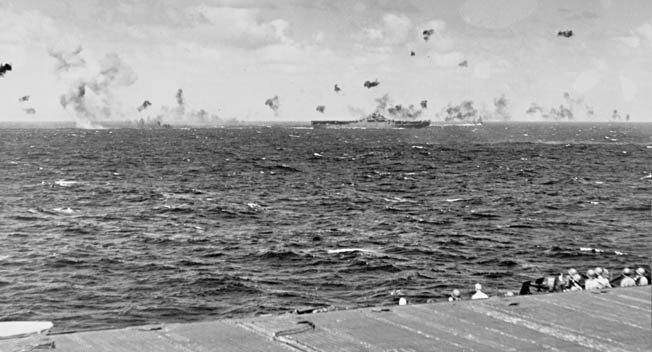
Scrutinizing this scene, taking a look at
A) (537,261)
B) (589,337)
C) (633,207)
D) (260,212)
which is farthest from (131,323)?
(633,207)

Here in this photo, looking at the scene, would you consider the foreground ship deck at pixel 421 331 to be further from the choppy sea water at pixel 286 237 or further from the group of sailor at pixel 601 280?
the choppy sea water at pixel 286 237

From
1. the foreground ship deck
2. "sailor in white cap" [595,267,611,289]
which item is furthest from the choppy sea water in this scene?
the foreground ship deck

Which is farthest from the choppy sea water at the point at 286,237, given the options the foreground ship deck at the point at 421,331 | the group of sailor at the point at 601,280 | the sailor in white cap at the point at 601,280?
the foreground ship deck at the point at 421,331

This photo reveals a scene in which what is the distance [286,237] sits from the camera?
72.4 meters

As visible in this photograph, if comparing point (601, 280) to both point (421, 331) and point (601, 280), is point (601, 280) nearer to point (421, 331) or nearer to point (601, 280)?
point (601, 280)

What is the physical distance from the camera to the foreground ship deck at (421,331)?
21.6 m

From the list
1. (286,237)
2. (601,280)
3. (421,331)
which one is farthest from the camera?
(286,237)

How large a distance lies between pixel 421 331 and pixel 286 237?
162 ft

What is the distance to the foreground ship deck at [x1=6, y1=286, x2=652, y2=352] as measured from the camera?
21.6 metres

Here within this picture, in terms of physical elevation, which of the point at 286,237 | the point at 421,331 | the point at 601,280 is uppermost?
the point at 421,331

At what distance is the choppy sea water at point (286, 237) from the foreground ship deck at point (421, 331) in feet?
69.5

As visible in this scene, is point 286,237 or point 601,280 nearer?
point 601,280

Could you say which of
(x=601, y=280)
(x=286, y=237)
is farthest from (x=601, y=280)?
(x=286, y=237)

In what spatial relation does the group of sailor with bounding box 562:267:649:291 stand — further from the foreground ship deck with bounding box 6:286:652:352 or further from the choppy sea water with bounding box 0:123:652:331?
the choppy sea water with bounding box 0:123:652:331
